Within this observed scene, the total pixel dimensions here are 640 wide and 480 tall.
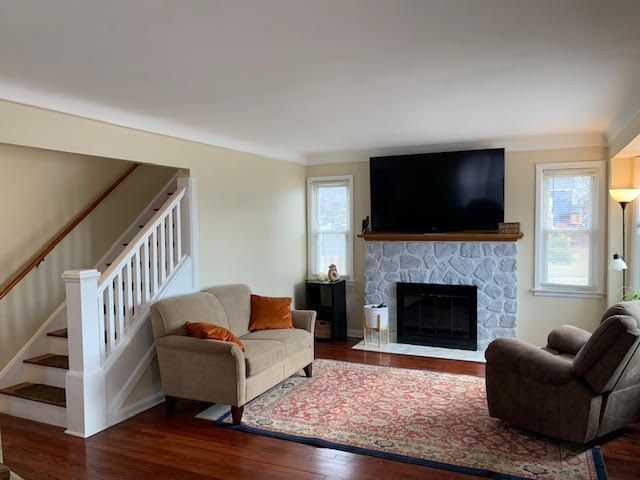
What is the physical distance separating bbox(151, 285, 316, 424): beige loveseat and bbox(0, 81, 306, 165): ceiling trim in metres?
1.50

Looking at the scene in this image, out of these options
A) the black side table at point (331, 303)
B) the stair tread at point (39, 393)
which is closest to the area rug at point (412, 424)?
the stair tread at point (39, 393)

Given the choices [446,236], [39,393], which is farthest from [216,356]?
[446,236]

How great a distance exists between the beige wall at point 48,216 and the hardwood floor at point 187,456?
41.2 inches

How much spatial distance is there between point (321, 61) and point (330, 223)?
4.20 metres

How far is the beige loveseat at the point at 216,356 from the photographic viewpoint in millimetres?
3783

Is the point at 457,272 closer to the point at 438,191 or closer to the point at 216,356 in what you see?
the point at 438,191

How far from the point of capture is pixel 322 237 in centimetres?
701

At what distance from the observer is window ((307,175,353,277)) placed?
6.81 meters

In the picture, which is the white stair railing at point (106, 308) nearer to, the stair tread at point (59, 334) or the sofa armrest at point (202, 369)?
the sofa armrest at point (202, 369)

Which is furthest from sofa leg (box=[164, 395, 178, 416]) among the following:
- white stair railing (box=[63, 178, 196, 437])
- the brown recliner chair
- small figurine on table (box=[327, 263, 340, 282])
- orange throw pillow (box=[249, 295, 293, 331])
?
small figurine on table (box=[327, 263, 340, 282])

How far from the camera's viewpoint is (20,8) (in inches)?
82.4

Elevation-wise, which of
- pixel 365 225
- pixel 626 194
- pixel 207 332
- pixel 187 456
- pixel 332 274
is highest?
pixel 626 194

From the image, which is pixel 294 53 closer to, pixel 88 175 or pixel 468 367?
Answer: pixel 88 175

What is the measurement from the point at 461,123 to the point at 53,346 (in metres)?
4.34
